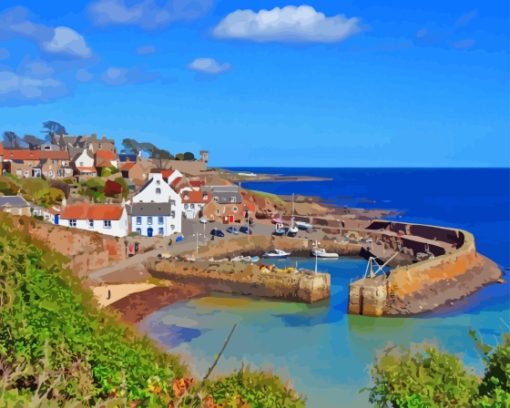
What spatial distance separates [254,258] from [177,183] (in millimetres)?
26126

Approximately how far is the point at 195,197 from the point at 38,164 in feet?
89.0

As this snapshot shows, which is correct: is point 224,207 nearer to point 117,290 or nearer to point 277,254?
point 277,254

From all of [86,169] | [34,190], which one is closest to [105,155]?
[86,169]

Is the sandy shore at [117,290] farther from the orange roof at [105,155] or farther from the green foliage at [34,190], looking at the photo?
the orange roof at [105,155]

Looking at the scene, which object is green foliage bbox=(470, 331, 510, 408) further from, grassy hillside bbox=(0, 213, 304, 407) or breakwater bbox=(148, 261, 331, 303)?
breakwater bbox=(148, 261, 331, 303)

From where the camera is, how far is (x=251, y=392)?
45.5ft

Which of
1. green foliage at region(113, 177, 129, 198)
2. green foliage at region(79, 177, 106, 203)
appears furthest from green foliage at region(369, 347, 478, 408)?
green foliage at region(113, 177, 129, 198)

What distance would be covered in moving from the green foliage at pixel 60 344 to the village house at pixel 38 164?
65.9 meters

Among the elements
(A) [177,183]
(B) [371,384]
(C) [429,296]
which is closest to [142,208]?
(A) [177,183]

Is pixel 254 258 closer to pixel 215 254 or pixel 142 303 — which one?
pixel 215 254

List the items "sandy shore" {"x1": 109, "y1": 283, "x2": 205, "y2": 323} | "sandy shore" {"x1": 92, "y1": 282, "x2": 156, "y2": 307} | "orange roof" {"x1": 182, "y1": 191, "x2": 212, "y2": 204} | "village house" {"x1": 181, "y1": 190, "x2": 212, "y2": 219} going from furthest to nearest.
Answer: "orange roof" {"x1": 182, "y1": 191, "x2": 212, "y2": 204} → "village house" {"x1": 181, "y1": 190, "x2": 212, "y2": 219} → "sandy shore" {"x1": 92, "y1": 282, "x2": 156, "y2": 307} → "sandy shore" {"x1": 109, "y1": 283, "x2": 205, "y2": 323}

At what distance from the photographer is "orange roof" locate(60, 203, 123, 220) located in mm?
51594

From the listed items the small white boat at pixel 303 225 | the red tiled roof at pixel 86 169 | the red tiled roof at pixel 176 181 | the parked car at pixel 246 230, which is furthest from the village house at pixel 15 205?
the small white boat at pixel 303 225

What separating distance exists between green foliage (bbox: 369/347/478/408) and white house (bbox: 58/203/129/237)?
40.0 m
